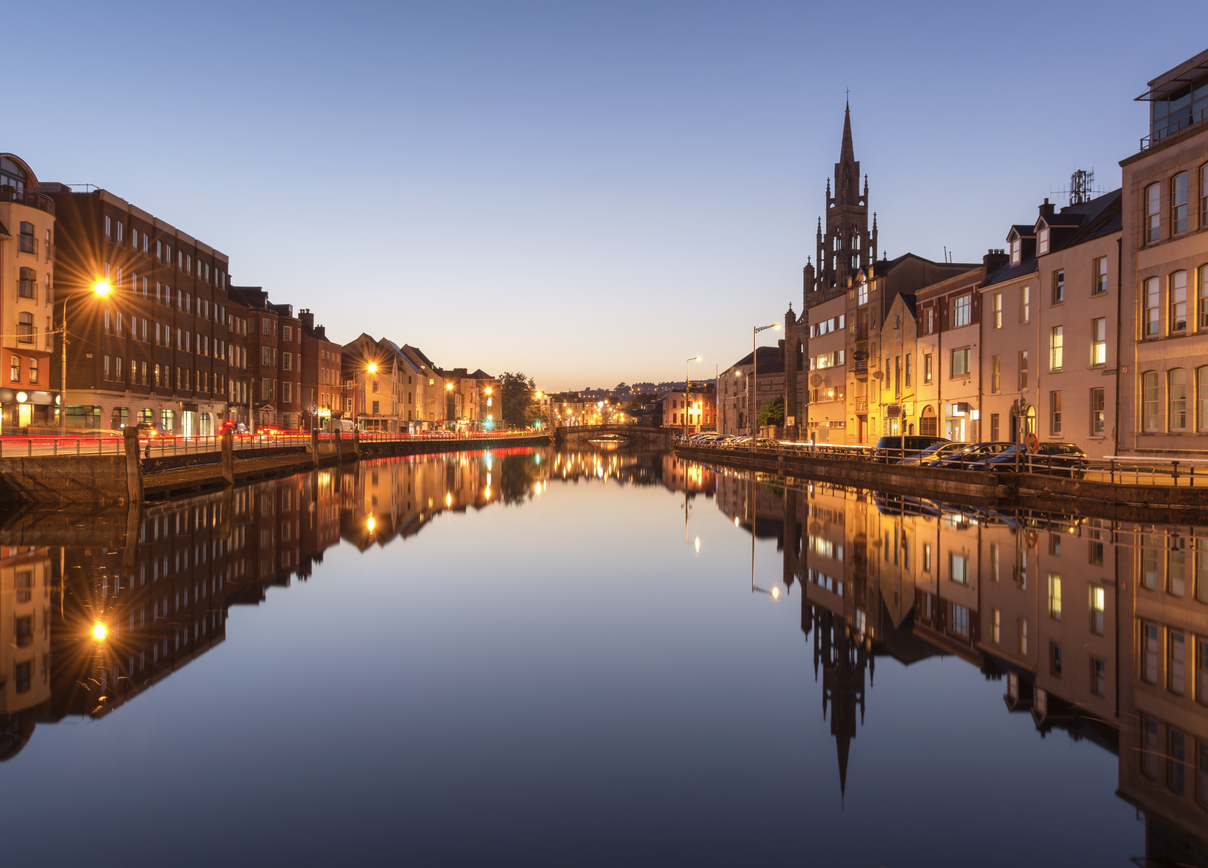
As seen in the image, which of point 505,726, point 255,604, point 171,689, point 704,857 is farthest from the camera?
point 255,604

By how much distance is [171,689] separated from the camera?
30.0 ft

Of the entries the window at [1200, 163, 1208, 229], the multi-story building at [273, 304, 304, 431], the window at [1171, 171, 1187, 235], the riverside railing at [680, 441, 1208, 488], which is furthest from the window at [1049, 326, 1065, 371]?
the multi-story building at [273, 304, 304, 431]

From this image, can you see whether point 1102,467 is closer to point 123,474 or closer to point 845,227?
point 123,474

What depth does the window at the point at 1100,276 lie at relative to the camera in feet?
124

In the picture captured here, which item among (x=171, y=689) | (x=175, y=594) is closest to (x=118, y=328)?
(x=175, y=594)

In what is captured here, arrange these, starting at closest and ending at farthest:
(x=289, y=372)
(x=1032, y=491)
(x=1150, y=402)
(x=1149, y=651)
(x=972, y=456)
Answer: (x=1149, y=651) < (x=1032, y=491) < (x=1150, y=402) < (x=972, y=456) < (x=289, y=372)

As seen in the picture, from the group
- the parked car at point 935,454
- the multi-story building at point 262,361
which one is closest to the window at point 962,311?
the parked car at point 935,454

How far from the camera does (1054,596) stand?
13.6 meters

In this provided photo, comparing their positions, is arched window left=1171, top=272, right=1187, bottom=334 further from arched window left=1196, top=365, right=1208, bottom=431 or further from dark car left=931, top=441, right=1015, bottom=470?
dark car left=931, top=441, right=1015, bottom=470

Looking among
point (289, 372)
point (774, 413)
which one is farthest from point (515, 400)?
point (289, 372)

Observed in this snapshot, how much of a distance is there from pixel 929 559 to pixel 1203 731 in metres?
10.8

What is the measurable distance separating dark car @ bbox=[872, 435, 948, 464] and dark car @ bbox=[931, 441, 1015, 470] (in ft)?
14.3

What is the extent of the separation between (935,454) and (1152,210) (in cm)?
1386

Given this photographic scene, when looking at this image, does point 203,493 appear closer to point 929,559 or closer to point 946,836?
point 929,559
